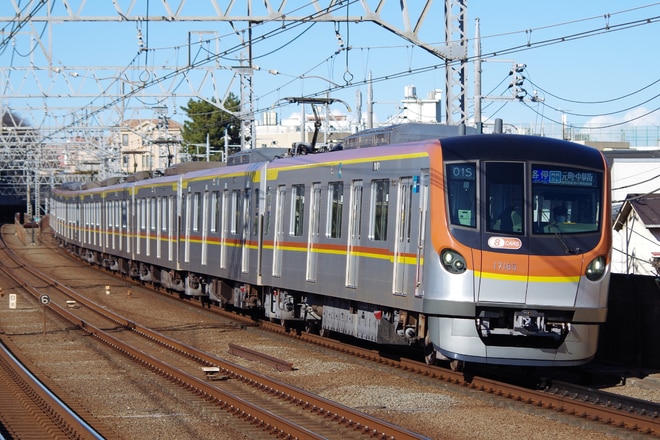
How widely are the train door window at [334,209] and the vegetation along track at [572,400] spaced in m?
2.17

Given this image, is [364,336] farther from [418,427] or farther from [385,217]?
[418,427]

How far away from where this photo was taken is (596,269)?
12062 mm

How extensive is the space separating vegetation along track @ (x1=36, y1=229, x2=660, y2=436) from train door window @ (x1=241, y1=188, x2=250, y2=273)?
226 inches

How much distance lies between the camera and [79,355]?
16.7 meters

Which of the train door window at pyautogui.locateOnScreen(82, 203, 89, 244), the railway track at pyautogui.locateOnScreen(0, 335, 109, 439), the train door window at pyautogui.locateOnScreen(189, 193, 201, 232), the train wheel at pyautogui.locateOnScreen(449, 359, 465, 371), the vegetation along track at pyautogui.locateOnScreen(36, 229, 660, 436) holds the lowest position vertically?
the railway track at pyautogui.locateOnScreen(0, 335, 109, 439)

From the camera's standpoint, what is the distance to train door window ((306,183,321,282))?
52.9 feet

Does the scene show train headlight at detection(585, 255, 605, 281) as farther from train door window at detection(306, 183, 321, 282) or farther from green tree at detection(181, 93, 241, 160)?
green tree at detection(181, 93, 241, 160)

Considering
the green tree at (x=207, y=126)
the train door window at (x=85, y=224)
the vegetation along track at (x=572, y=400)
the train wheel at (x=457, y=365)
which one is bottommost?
the vegetation along track at (x=572, y=400)

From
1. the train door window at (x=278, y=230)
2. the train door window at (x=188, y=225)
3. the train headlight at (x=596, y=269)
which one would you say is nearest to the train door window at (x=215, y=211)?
the train door window at (x=188, y=225)

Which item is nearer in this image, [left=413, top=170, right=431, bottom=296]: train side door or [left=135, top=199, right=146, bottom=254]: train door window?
[left=413, top=170, right=431, bottom=296]: train side door

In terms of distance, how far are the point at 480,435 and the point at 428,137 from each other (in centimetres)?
540

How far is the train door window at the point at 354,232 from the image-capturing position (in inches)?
574

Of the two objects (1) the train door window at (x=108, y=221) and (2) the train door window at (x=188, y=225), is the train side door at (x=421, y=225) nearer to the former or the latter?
(2) the train door window at (x=188, y=225)

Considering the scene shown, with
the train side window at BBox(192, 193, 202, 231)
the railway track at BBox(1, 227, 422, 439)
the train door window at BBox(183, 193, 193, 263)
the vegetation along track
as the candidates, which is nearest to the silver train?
the vegetation along track
